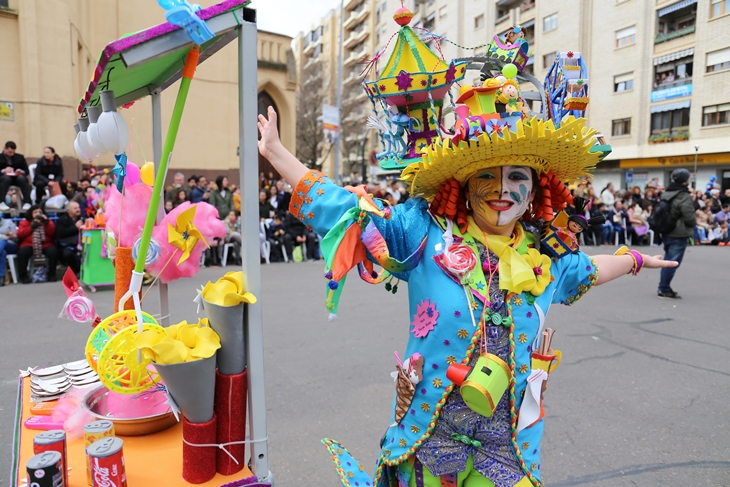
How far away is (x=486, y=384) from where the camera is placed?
1.59 m

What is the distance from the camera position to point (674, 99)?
84.4 ft

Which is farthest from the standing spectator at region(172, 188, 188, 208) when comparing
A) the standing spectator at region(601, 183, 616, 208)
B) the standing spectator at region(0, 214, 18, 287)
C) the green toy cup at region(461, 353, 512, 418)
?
the standing spectator at region(601, 183, 616, 208)

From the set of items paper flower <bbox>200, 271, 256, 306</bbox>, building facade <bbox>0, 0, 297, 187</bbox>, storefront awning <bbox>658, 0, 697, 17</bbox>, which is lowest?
paper flower <bbox>200, 271, 256, 306</bbox>

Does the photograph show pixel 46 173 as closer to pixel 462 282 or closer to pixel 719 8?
pixel 462 282

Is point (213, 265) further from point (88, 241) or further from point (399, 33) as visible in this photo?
point (399, 33)

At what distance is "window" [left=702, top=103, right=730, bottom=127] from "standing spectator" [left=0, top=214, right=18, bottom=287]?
26949 mm

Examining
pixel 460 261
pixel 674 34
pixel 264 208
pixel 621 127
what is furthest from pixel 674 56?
pixel 460 261

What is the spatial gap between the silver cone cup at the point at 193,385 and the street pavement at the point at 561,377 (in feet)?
5.06

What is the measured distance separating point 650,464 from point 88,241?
23.6 feet

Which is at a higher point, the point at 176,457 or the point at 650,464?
the point at 176,457

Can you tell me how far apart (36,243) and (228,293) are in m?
8.19

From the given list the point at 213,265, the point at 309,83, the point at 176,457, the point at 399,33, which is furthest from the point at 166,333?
the point at 309,83

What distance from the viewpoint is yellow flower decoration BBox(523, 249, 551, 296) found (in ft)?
6.07

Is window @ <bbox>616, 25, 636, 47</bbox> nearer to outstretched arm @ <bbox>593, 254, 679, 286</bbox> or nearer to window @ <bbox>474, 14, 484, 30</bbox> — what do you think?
window @ <bbox>474, 14, 484, 30</bbox>
